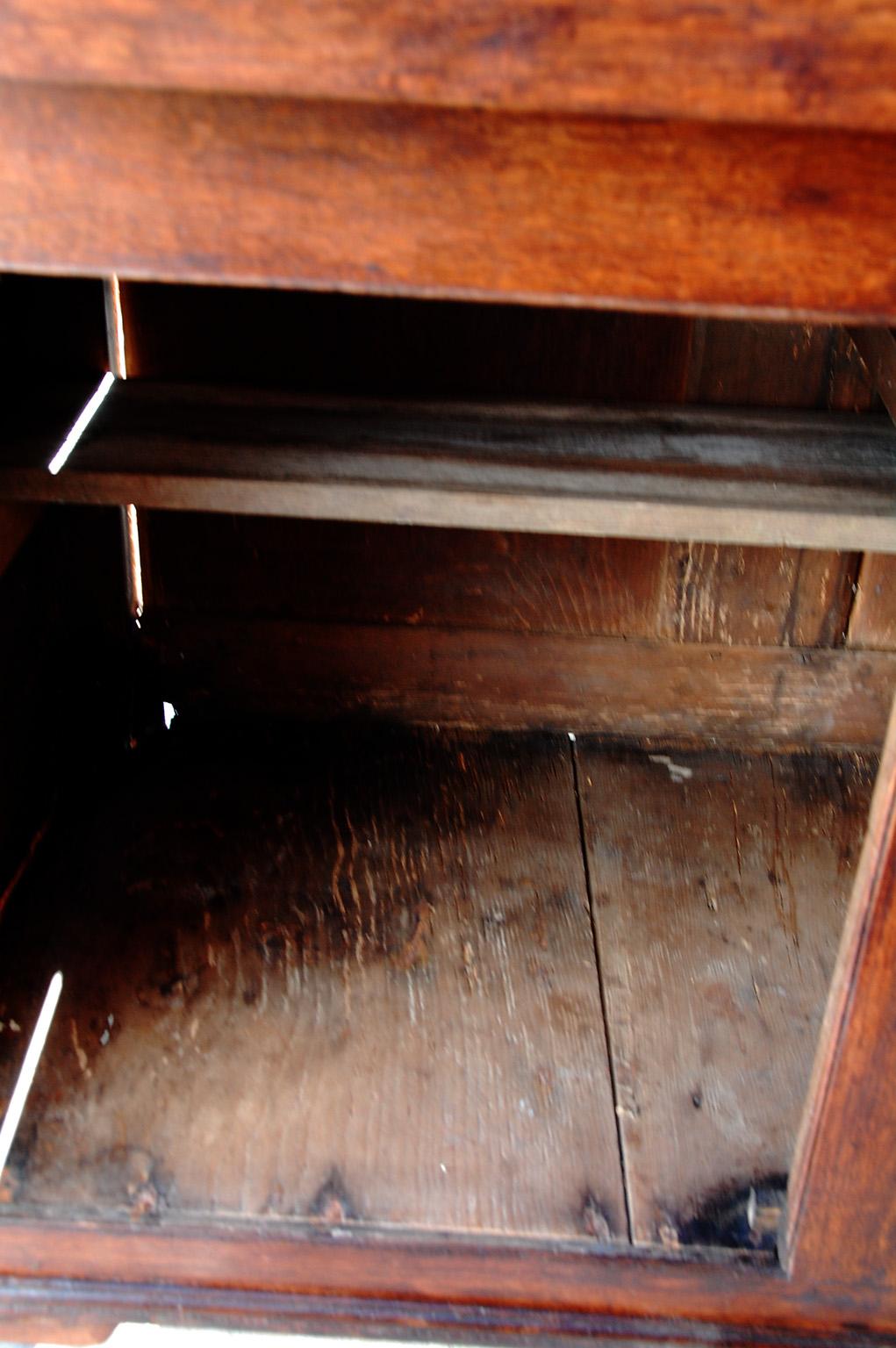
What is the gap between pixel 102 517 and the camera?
140 cm

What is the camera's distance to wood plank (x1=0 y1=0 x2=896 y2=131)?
0.49 m

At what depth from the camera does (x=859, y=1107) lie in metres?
0.79

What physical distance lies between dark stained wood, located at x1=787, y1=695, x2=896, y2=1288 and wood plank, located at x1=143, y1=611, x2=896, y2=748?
716mm

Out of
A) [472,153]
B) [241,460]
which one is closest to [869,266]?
[472,153]

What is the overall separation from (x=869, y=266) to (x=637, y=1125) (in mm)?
741

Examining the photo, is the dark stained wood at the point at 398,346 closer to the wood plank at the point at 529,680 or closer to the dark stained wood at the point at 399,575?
the dark stained wood at the point at 399,575

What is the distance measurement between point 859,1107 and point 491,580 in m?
0.79

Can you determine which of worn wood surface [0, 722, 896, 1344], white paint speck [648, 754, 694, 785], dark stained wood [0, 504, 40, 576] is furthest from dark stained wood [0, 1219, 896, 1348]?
white paint speck [648, 754, 694, 785]

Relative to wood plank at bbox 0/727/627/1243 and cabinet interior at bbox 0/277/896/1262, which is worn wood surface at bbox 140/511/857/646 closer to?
cabinet interior at bbox 0/277/896/1262

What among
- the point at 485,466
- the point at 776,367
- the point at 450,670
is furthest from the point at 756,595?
the point at 485,466

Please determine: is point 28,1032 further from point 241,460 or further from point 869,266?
point 869,266

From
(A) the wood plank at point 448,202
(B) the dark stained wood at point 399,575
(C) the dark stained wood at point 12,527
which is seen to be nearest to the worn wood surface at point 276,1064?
(B) the dark stained wood at point 399,575

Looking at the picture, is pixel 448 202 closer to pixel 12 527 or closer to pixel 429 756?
pixel 12 527

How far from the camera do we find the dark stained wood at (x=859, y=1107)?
2.40 ft
